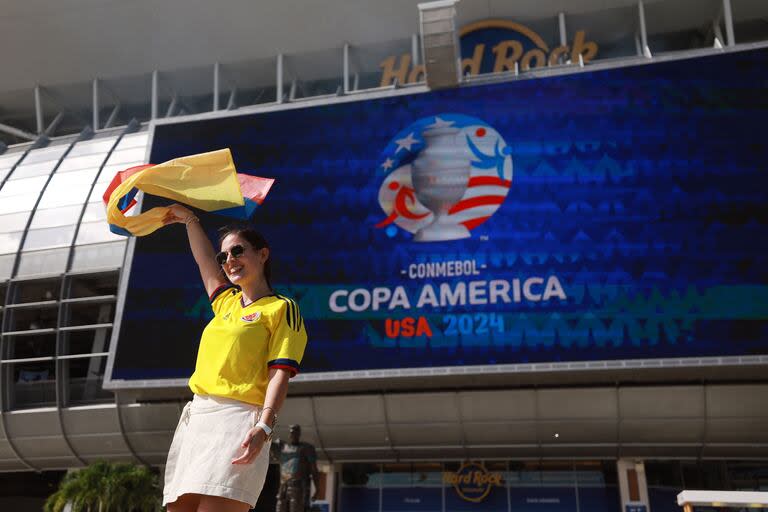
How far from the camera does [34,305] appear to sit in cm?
2034

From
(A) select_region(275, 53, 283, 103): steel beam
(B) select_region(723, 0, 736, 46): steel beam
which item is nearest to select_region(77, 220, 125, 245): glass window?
(A) select_region(275, 53, 283, 103): steel beam

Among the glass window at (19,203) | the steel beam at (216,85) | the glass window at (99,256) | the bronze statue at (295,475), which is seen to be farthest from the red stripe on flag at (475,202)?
the glass window at (19,203)

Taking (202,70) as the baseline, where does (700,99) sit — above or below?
below

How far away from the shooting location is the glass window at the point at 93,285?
1995 cm

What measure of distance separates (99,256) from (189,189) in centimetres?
1757

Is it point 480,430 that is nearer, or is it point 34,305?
point 480,430

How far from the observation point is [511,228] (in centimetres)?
1653

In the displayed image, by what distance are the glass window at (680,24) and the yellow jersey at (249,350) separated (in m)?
21.4

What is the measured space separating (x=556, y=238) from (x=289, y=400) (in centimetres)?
681

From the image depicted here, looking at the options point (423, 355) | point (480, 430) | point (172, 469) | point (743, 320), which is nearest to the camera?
point (172, 469)

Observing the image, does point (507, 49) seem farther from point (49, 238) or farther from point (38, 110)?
point (38, 110)

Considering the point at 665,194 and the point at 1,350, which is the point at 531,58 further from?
the point at 1,350

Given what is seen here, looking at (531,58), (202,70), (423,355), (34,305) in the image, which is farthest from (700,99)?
(34,305)

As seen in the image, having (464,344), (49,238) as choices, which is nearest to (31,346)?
(49,238)
